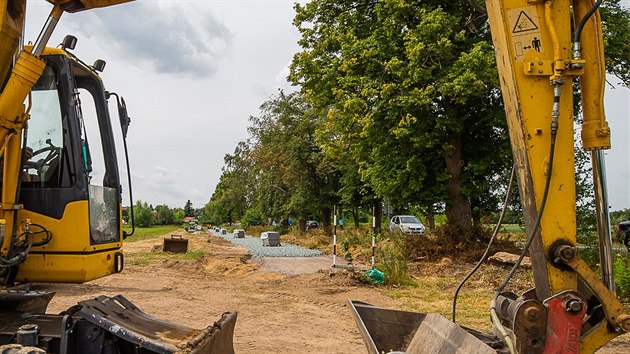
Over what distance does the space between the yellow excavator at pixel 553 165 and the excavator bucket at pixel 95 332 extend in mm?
1862

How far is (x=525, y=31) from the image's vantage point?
3.30 meters

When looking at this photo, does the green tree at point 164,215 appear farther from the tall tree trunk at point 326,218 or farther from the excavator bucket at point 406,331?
the excavator bucket at point 406,331

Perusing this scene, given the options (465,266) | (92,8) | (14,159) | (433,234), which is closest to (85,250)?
(14,159)

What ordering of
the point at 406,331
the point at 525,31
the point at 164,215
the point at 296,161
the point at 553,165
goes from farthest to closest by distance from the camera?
the point at 164,215 < the point at 296,161 < the point at 406,331 < the point at 525,31 < the point at 553,165

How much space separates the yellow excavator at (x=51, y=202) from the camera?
3573mm

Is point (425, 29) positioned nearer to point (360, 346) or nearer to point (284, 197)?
point (360, 346)

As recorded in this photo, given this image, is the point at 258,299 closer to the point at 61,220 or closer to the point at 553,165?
the point at 61,220

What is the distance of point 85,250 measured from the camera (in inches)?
158

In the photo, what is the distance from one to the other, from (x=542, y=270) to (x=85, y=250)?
3.24m

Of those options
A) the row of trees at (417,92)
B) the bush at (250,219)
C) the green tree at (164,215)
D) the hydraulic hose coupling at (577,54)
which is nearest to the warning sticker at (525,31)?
the hydraulic hose coupling at (577,54)

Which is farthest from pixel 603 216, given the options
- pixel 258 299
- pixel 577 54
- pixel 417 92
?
pixel 417 92

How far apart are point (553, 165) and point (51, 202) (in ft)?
11.7

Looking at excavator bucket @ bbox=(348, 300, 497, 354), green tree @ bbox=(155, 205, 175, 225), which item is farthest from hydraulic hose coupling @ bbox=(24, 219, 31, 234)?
green tree @ bbox=(155, 205, 175, 225)

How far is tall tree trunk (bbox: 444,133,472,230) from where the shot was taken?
16609 mm
